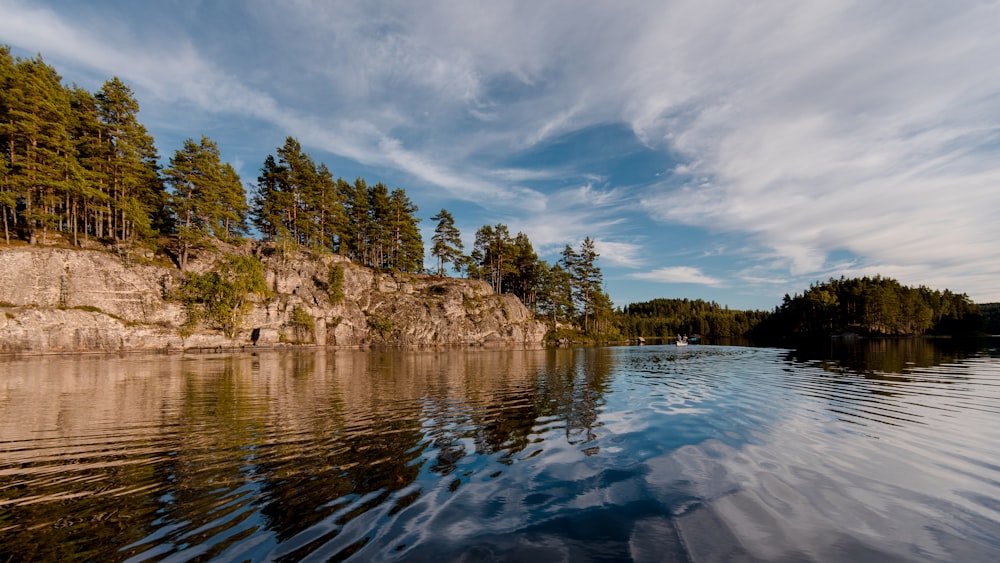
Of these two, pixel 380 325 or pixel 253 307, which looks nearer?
pixel 253 307

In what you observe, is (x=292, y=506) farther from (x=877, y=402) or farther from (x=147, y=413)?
(x=877, y=402)

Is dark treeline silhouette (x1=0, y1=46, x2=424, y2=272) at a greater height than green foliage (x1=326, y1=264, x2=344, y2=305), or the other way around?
dark treeline silhouette (x1=0, y1=46, x2=424, y2=272)

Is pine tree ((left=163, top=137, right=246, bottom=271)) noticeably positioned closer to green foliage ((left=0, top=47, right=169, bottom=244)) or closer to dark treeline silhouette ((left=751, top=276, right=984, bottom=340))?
green foliage ((left=0, top=47, right=169, bottom=244))

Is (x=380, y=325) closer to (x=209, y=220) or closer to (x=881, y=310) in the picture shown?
(x=209, y=220)

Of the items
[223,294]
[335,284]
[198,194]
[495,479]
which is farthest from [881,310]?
[198,194]

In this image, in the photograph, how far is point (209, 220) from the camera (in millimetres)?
63375

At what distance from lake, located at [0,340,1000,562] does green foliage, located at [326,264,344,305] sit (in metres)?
55.4

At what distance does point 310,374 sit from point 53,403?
1288 cm

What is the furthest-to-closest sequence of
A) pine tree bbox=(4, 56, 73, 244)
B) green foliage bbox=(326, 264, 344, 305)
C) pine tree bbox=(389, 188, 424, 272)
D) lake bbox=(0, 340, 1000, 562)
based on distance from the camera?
pine tree bbox=(389, 188, 424, 272), green foliage bbox=(326, 264, 344, 305), pine tree bbox=(4, 56, 73, 244), lake bbox=(0, 340, 1000, 562)

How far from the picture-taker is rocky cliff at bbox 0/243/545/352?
42656 mm

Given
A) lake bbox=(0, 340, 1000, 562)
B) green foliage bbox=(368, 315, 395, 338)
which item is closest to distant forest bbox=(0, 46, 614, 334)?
green foliage bbox=(368, 315, 395, 338)

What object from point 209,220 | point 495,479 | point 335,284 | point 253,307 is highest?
point 209,220

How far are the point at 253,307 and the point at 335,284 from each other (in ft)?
47.6

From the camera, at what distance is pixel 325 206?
265 ft
